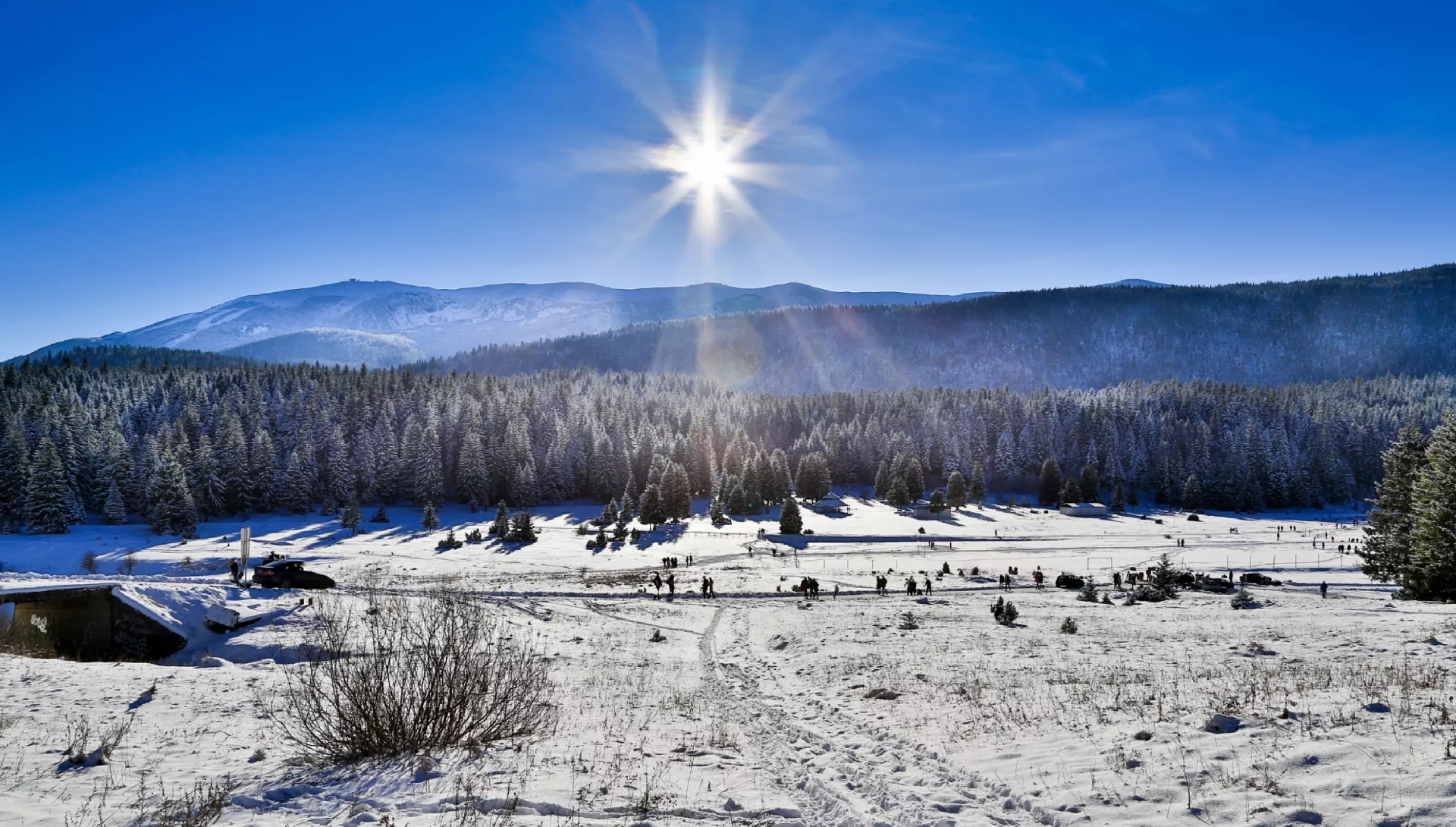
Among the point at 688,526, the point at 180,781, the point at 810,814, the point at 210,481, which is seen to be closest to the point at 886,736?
the point at 810,814

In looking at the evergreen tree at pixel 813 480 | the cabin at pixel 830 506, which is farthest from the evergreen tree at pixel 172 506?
the evergreen tree at pixel 813 480

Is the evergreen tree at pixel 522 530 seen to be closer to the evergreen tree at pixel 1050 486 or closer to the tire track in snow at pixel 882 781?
the tire track in snow at pixel 882 781

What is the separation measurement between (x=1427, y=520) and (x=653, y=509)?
67.6 m

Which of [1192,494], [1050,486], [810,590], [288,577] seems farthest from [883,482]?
[288,577]

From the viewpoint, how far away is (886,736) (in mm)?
12766

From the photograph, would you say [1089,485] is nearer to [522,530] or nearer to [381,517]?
[522,530]

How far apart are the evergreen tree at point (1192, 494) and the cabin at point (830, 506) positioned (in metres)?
57.3

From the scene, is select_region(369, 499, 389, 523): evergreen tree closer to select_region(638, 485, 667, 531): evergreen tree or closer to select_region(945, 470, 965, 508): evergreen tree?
select_region(638, 485, 667, 531): evergreen tree

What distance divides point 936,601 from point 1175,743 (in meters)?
26.4

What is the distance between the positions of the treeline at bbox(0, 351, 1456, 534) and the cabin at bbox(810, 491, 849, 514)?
5.10 m

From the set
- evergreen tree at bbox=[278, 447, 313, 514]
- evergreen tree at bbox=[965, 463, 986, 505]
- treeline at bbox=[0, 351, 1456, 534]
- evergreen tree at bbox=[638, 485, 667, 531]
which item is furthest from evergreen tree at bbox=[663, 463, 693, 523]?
evergreen tree at bbox=[965, 463, 986, 505]

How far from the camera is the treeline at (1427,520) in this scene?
28.5 meters

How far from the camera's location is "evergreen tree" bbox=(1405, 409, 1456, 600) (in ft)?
93.0

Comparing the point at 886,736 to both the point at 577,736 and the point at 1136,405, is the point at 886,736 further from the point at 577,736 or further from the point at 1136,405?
the point at 1136,405
